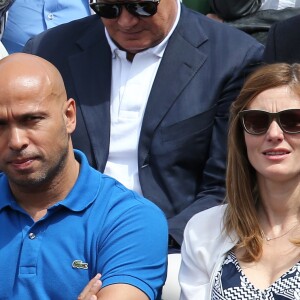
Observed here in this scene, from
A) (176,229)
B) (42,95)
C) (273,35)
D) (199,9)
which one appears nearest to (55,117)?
(42,95)

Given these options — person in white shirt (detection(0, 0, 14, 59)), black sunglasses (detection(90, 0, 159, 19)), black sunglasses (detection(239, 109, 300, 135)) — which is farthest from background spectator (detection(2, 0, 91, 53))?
Result: black sunglasses (detection(239, 109, 300, 135))

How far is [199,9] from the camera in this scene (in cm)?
481

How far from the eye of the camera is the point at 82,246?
2.74 metres

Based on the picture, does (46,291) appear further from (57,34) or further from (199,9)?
(199,9)

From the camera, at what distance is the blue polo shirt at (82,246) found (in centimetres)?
271

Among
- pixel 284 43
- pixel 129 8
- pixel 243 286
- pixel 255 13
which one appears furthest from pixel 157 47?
pixel 243 286

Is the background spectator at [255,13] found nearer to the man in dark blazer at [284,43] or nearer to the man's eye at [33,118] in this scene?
the man in dark blazer at [284,43]

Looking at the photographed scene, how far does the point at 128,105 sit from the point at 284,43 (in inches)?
25.8

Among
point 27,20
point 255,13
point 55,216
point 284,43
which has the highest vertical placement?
point 284,43

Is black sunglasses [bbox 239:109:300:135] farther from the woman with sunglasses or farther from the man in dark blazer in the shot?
the man in dark blazer

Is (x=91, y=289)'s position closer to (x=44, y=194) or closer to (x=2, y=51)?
(x=44, y=194)

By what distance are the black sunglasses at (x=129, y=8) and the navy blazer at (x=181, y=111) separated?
19cm

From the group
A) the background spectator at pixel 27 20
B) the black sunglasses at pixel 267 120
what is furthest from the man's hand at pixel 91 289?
the background spectator at pixel 27 20

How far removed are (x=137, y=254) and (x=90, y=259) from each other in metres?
0.14
